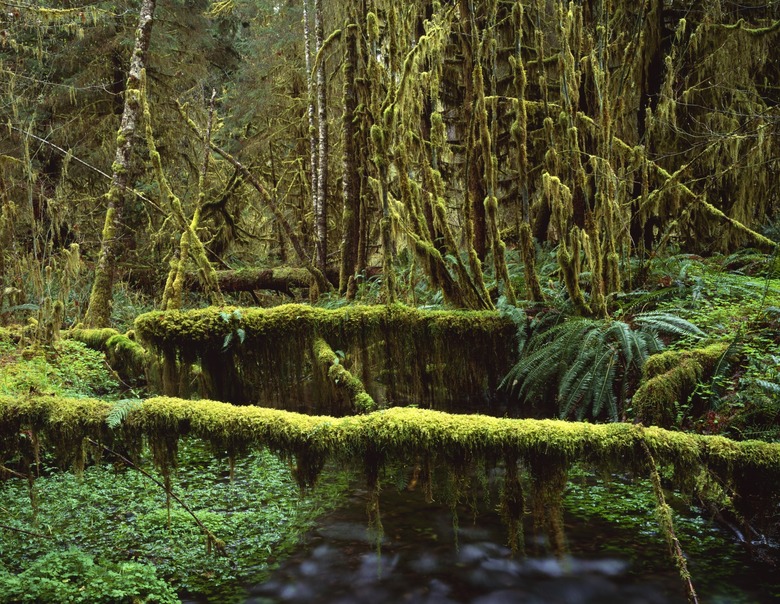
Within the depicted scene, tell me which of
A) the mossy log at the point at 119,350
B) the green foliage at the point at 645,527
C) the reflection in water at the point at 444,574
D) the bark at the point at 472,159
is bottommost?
the reflection in water at the point at 444,574

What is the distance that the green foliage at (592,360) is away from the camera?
5.34 m

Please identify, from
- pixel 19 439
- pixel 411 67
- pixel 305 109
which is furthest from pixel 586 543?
pixel 305 109

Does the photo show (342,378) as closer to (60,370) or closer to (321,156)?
(60,370)

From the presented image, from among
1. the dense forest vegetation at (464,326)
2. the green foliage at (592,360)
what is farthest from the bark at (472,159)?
the green foliage at (592,360)

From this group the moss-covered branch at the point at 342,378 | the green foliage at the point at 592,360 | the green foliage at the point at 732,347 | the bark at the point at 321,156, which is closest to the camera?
the green foliage at the point at 732,347

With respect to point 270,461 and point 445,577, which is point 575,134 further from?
point 270,461

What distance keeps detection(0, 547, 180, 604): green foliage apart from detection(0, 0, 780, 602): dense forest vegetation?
0.02m

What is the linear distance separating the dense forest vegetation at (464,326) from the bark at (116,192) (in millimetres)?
50

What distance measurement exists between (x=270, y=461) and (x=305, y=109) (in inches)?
390

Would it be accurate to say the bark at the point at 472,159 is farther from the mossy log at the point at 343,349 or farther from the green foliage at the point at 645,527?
the green foliage at the point at 645,527

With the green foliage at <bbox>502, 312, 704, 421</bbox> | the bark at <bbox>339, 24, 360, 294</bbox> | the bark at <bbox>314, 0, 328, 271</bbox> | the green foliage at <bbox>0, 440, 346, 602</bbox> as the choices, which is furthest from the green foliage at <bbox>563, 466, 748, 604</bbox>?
the bark at <bbox>314, 0, 328, 271</bbox>

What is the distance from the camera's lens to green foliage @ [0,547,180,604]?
386 cm

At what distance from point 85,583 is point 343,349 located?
314 centimetres

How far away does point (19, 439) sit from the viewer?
14.3 ft
